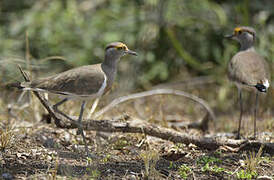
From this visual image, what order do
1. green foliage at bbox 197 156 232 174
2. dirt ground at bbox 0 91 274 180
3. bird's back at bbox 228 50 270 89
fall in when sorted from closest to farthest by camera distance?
dirt ground at bbox 0 91 274 180
green foliage at bbox 197 156 232 174
bird's back at bbox 228 50 270 89

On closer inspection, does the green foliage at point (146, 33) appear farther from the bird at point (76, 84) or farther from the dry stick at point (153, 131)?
the bird at point (76, 84)

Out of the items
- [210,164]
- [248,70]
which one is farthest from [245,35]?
[210,164]

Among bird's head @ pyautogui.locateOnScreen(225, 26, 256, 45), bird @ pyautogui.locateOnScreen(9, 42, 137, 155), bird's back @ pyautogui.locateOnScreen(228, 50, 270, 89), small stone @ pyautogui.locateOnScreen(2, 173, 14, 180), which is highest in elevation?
bird's head @ pyautogui.locateOnScreen(225, 26, 256, 45)

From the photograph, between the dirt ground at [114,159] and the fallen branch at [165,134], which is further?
the fallen branch at [165,134]

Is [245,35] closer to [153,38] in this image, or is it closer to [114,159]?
[153,38]

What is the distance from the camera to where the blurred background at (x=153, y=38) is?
27.1 ft

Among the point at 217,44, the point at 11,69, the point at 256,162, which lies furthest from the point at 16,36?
the point at 256,162

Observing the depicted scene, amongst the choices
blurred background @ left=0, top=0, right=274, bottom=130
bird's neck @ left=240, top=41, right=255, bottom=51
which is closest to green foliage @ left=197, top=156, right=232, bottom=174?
bird's neck @ left=240, top=41, right=255, bottom=51

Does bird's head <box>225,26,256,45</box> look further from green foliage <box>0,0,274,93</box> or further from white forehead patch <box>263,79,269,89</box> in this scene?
green foliage <box>0,0,274,93</box>

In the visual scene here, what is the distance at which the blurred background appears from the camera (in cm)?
825

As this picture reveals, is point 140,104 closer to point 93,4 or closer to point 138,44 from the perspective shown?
point 138,44

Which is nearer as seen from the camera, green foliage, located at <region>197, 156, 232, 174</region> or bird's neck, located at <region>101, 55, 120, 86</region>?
green foliage, located at <region>197, 156, 232, 174</region>

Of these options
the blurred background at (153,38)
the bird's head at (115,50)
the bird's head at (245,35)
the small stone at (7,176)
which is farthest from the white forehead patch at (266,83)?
the small stone at (7,176)

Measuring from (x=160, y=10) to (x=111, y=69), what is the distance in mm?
4020
